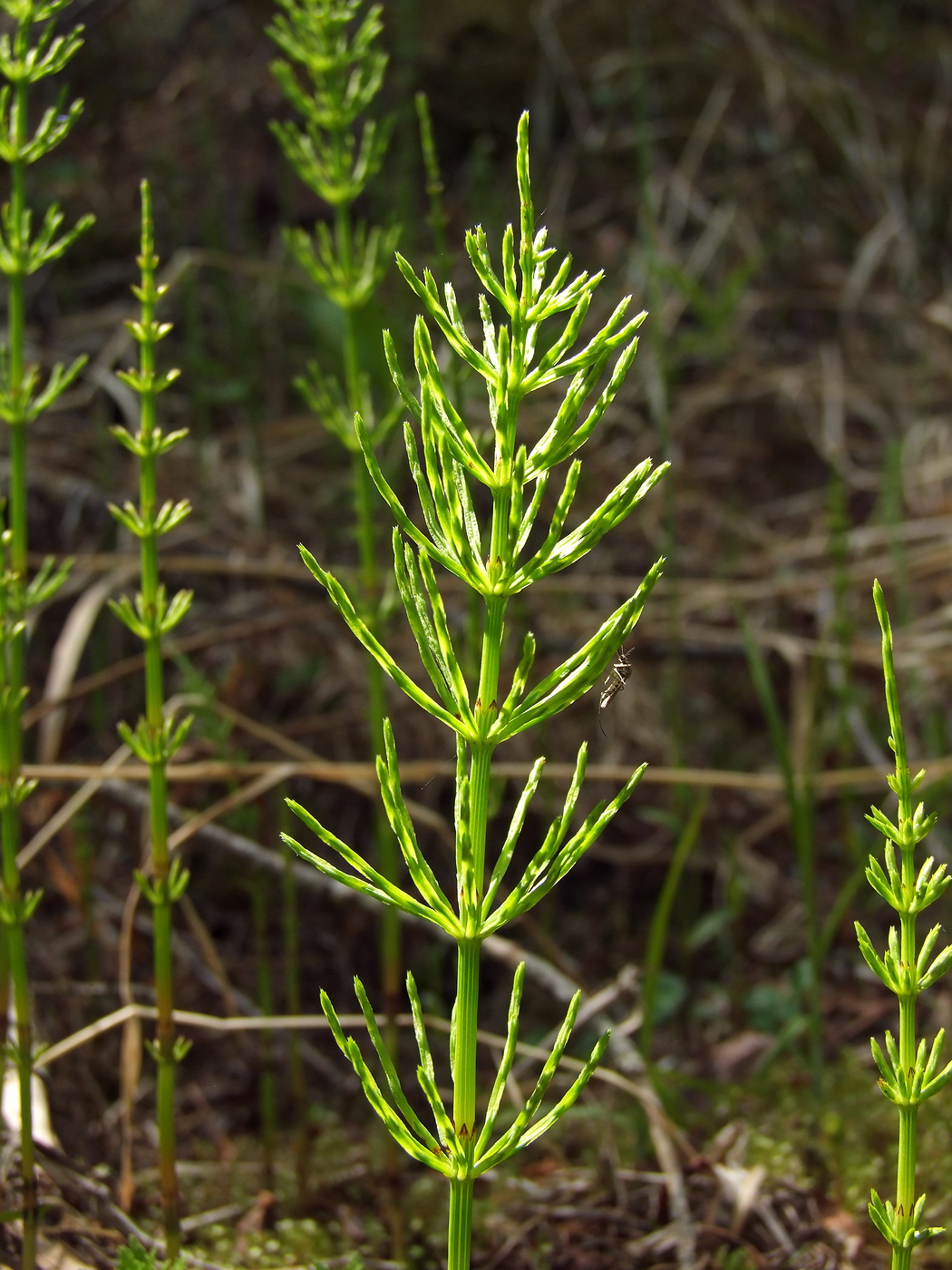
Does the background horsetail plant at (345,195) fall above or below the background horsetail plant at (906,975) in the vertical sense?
above

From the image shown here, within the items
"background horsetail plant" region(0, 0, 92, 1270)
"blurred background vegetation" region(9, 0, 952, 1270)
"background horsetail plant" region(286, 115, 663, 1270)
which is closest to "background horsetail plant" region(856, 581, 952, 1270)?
"background horsetail plant" region(286, 115, 663, 1270)

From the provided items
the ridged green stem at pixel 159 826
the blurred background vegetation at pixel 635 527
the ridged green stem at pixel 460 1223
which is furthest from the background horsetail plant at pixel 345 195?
the ridged green stem at pixel 460 1223

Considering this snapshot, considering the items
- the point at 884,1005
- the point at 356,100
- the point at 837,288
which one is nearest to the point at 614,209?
the point at 837,288

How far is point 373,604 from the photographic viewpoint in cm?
164

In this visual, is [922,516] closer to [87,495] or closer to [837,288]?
[837,288]

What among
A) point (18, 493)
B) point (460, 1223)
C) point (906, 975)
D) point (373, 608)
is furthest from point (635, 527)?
point (460, 1223)

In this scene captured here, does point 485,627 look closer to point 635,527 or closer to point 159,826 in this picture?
point 159,826

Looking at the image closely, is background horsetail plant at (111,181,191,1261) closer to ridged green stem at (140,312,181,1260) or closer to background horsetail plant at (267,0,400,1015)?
ridged green stem at (140,312,181,1260)

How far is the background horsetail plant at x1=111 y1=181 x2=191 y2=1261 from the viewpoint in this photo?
112 cm

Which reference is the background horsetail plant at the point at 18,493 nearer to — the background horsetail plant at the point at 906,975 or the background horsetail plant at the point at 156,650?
the background horsetail plant at the point at 156,650

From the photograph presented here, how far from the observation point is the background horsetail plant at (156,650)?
3.67ft

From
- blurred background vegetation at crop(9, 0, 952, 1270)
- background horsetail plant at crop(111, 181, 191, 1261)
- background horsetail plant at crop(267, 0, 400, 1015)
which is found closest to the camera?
background horsetail plant at crop(111, 181, 191, 1261)

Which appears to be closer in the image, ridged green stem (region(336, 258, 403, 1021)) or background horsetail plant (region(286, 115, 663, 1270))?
background horsetail plant (region(286, 115, 663, 1270))

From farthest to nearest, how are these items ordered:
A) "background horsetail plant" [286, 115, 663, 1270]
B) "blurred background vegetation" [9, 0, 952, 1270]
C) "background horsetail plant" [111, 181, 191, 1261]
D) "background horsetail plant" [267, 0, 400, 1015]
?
"blurred background vegetation" [9, 0, 952, 1270] → "background horsetail plant" [267, 0, 400, 1015] → "background horsetail plant" [111, 181, 191, 1261] → "background horsetail plant" [286, 115, 663, 1270]
